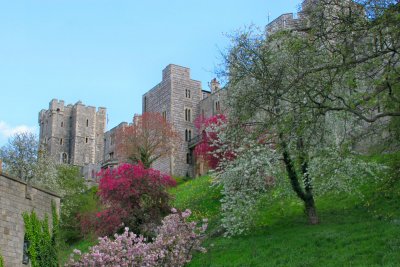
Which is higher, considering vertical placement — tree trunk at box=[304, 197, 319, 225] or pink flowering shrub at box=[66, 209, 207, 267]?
tree trunk at box=[304, 197, 319, 225]

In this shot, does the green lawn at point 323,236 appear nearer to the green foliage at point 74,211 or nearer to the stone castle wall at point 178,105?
the green foliage at point 74,211

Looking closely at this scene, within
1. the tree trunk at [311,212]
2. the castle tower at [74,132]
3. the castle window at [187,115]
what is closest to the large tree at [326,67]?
the tree trunk at [311,212]

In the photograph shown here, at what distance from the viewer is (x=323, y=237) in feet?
59.2

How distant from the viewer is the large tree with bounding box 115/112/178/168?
50.3 meters

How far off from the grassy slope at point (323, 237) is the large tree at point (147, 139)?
2539cm

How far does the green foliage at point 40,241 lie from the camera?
18.9 metres

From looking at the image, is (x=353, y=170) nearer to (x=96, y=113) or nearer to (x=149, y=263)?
(x=149, y=263)

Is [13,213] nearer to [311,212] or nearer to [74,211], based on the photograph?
[311,212]

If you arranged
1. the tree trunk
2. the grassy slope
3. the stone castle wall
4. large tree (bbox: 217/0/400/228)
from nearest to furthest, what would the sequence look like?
large tree (bbox: 217/0/400/228)
the grassy slope
the tree trunk
the stone castle wall

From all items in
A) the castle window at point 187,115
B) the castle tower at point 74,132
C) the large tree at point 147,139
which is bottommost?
the large tree at point 147,139

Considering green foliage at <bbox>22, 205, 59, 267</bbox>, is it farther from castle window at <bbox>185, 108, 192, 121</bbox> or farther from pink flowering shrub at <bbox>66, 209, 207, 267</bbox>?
castle window at <bbox>185, 108, 192, 121</bbox>

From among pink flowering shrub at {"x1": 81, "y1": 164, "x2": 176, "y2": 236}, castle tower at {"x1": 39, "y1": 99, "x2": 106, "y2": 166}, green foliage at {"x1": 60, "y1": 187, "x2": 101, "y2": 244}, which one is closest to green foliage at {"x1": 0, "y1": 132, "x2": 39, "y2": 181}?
green foliage at {"x1": 60, "y1": 187, "x2": 101, "y2": 244}

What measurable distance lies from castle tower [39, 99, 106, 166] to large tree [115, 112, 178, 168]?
164 feet

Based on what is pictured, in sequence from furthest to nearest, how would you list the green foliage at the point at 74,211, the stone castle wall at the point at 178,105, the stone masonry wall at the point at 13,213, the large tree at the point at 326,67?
1. the stone castle wall at the point at 178,105
2. the green foliage at the point at 74,211
3. the stone masonry wall at the point at 13,213
4. the large tree at the point at 326,67
